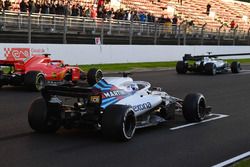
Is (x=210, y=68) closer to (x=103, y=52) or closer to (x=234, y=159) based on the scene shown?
(x=103, y=52)

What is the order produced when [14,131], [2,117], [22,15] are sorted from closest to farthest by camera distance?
[14,131] < [2,117] < [22,15]

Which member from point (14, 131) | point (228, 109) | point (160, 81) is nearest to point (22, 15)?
point (160, 81)

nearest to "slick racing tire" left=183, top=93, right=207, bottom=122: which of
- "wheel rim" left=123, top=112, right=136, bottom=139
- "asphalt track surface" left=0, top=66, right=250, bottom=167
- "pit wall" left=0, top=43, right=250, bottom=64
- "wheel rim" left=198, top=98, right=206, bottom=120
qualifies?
"wheel rim" left=198, top=98, right=206, bottom=120

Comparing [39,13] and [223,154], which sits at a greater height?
[39,13]

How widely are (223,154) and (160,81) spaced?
37.8 feet

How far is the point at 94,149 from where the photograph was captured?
6902 mm

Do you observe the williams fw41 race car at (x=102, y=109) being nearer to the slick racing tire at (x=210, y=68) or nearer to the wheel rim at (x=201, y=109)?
the wheel rim at (x=201, y=109)

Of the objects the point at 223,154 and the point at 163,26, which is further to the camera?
the point at 163,26

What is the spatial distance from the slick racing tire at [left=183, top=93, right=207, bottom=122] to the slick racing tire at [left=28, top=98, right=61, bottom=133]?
8.62 ft

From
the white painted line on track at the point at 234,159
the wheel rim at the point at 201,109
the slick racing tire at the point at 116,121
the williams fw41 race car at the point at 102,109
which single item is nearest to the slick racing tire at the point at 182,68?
the wheel rim at the point at 201,109

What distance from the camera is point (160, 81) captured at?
18359 mm

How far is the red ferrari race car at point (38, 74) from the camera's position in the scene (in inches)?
544

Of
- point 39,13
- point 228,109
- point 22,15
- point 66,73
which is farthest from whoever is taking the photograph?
point 39,13

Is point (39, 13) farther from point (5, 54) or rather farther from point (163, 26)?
point (163, 26)
